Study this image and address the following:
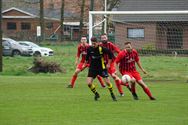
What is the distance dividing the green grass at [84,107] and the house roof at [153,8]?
351 inches

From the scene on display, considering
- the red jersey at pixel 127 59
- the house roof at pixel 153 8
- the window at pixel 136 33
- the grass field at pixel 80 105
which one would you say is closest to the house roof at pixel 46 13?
the house roof at pixel 153 8

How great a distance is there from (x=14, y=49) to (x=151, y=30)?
75.8ft

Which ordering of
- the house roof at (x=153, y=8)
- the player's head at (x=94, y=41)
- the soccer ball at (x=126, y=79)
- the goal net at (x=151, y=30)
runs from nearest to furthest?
the player's head at (x=94, y=41)
the soccer ball at (x=126, y=79)
the goal net at (x=151, y=30)
the house roof at (x=153, y=8)

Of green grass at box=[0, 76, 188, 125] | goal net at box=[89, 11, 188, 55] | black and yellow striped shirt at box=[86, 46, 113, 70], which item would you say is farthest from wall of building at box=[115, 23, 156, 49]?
black and yellow striped shirt at box=[86, 46, 113, 70]

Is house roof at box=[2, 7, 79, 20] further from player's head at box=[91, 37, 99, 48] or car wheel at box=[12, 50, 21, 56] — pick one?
player's head at box=[91, 37, 99, 48]

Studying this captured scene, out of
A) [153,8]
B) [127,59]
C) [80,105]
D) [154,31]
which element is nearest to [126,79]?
[127,59]

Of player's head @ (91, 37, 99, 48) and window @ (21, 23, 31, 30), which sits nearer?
player's head @ (91, 37, 99, 48)

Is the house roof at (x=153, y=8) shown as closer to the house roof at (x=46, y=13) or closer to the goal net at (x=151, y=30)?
the goal net at (x=151, y=30)

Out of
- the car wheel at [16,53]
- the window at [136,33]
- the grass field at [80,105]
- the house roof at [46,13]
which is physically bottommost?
the grass field at [80,105]

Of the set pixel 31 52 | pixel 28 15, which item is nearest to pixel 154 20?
pixel 31 52

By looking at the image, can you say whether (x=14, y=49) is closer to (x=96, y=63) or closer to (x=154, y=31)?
(x=154, y=31)

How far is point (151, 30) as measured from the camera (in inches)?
1284

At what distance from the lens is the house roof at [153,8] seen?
33156 millimetres

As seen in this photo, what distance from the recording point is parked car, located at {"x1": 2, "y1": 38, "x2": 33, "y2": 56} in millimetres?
53250
